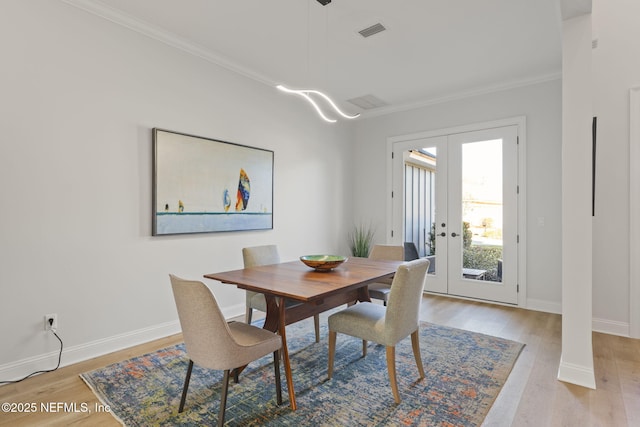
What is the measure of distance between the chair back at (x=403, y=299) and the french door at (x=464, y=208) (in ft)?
8.81

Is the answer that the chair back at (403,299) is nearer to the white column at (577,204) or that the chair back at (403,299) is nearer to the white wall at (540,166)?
the white column at (577,204)

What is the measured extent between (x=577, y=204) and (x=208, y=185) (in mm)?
3130

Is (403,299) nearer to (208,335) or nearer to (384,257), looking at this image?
(208,335)

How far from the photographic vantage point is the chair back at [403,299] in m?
2.03

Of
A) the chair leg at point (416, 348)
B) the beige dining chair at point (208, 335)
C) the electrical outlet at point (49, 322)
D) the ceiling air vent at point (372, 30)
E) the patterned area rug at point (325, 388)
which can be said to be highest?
the ceiling air vent at point (372, 30)

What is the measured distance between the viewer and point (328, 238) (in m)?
5.16

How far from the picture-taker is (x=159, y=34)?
10.2 ft

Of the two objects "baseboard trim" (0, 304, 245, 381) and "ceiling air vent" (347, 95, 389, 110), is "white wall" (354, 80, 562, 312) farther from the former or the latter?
"baseboard trim" (0, 304, 245, 381)

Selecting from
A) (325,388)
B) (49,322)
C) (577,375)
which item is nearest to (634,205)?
(577,375)

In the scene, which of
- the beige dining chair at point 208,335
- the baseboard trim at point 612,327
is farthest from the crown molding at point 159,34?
the baseboard trim at point 612,327

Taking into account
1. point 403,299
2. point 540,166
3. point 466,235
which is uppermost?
point 540,166

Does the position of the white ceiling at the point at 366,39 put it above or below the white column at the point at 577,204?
above

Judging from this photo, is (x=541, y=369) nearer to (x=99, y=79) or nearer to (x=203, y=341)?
(x=203, y=341)

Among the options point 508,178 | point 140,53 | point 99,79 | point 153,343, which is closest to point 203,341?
point 153,343
